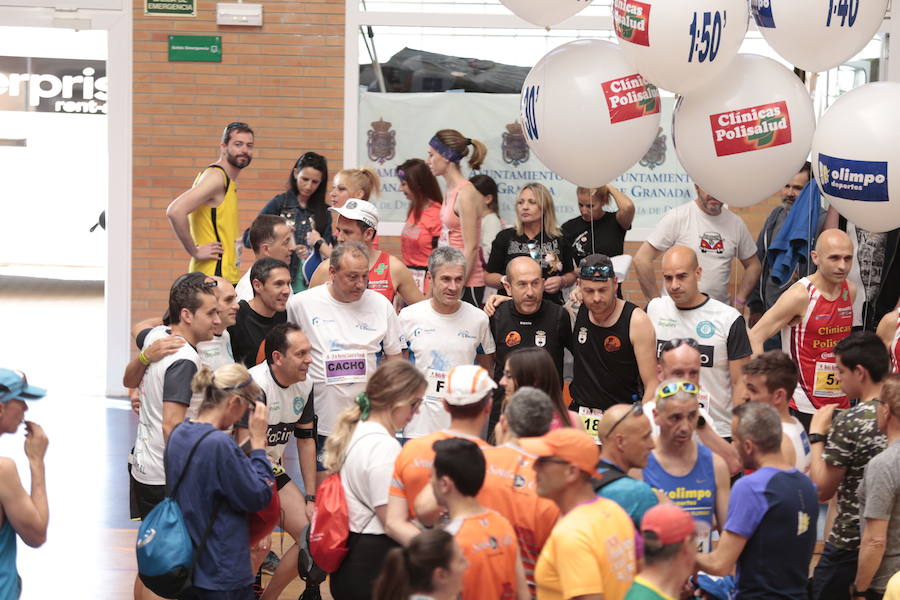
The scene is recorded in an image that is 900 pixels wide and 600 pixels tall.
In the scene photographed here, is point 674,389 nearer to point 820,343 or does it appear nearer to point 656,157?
point 820,343

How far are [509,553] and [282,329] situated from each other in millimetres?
2026

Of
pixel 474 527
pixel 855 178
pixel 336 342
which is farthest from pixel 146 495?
pixel 855 178

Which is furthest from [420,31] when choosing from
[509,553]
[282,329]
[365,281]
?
[509,553]

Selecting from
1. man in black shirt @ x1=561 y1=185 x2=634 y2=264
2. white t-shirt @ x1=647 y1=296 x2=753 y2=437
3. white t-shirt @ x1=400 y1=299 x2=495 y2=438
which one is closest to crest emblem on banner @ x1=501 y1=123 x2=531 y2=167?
man in black shirt @ x1=561 y1=185 x2=634 y2=264

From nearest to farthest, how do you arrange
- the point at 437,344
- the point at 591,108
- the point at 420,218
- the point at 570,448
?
1. the point at 570,448
2. the point at 591,108
3. the point at 437,344
4. the point at 420,218

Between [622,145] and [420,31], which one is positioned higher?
[420,31]

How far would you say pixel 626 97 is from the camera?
5.33m

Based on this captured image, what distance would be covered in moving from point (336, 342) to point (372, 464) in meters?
1.75

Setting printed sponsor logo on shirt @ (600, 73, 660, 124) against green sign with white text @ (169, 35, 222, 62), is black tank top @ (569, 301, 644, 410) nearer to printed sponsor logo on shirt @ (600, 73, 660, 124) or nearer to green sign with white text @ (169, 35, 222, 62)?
printed sponsor logo on shirt @ (600, 73, 660, 124)

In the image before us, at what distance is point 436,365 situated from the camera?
5.85 meters

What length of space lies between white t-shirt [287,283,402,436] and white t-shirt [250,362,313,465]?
277 mm

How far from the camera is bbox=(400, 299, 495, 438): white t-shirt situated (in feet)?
19.2

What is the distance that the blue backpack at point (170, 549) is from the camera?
4094 mm

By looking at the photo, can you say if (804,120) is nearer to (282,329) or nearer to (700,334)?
(700,334)
